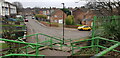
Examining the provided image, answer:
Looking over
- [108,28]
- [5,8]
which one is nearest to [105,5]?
[108,28]

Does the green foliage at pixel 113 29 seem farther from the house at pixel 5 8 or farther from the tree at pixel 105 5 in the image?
the house at pixel 5 8

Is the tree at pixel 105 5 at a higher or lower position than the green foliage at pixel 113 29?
higher

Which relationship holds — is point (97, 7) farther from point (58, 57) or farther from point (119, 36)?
point (58, 57)

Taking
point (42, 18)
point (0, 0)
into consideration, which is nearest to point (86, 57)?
point (0, 0)

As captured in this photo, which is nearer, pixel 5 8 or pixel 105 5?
pixel 105 5

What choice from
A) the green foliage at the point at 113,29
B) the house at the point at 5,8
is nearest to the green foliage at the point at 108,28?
the green foliage at the point at 113,29

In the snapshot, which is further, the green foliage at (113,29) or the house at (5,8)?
the house at (5,8)

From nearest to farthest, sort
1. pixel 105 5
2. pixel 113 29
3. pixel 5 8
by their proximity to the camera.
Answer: pixel 113 29 < pixel 105 5 < pixel 5 8

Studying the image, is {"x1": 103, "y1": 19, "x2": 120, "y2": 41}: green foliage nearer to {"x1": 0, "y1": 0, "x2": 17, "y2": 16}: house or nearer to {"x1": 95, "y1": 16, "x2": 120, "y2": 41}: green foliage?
{"x1": 95, "y1": 16, "x2": 120, "y2": 41}: green foliage

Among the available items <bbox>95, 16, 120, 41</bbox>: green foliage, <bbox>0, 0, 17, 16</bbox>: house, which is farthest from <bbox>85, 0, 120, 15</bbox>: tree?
<bbox>0, 0, 17, 16</bbox>: house

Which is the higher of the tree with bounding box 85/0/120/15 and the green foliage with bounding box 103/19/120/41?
the tree with bounding box 85/0/120/15

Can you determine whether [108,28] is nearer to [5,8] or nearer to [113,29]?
[113,29]

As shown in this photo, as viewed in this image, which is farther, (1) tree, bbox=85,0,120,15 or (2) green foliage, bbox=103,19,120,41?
(1) tree, bbox=85,0,120,15

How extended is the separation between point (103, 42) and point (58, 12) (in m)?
46.5
